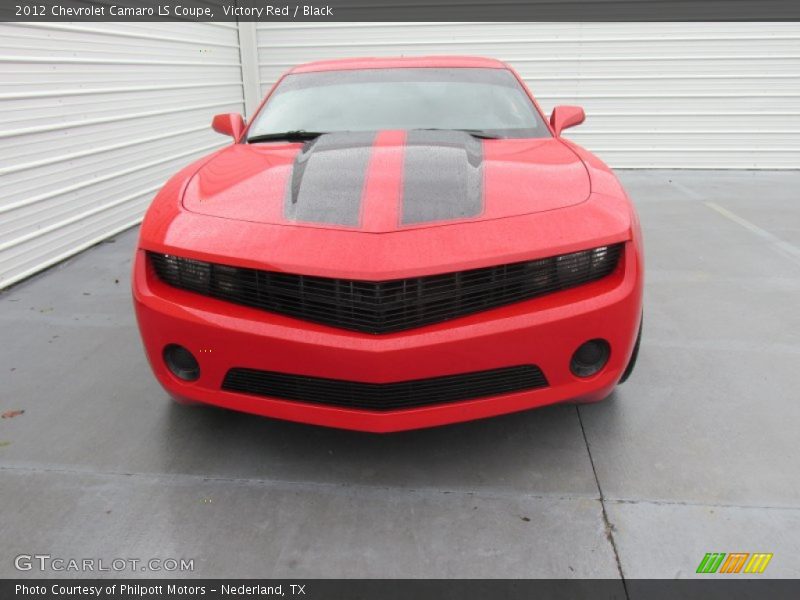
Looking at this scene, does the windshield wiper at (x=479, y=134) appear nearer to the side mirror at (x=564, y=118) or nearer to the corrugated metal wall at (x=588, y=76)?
the side mirror at (x=564, y=118)

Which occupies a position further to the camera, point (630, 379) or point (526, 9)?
point (526, 9)

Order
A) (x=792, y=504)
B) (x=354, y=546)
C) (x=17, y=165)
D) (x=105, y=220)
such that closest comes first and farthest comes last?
(x=354, y=546) < (x=792, y=504) < (x=17, y=165) < (x=105, y=220)

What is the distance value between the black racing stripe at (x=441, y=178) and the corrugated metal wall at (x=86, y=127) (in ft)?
9.92

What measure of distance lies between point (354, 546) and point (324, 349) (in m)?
0.60

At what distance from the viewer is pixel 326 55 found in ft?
28.9

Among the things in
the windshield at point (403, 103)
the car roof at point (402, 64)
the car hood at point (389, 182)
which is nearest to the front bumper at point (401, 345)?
the car hood at point (389, 182)

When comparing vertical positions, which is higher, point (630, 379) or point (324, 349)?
point (324, 349)

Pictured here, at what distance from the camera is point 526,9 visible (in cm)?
831

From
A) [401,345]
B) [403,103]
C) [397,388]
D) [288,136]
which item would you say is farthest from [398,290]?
[403,103]

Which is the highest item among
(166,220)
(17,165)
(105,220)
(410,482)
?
(166,220)

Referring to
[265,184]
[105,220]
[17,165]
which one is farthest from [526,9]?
[265,184]

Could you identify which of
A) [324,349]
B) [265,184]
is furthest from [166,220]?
[324,349]

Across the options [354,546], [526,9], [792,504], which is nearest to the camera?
[354,546]

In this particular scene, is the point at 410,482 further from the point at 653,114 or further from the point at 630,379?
the point at 653,114
